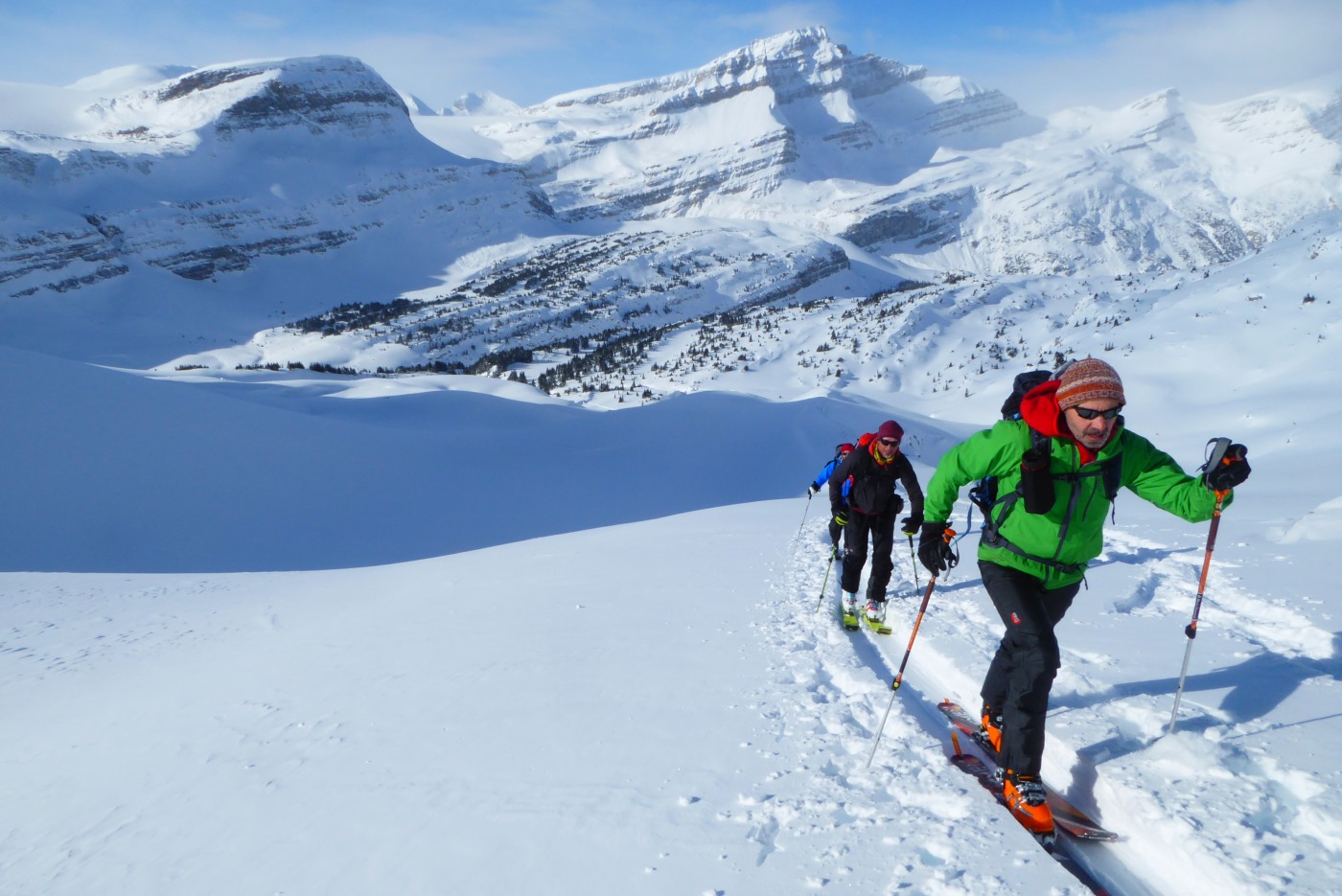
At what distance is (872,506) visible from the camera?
634 centimetres

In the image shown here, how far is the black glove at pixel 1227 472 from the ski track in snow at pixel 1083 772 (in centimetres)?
137

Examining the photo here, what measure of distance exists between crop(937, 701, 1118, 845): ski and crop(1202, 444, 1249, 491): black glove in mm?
1718

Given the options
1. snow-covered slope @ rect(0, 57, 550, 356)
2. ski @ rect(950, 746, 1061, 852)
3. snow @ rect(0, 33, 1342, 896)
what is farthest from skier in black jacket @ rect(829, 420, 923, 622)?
snow-covered slope @ rect(0, 57, 550, 356)

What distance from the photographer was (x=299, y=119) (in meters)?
130

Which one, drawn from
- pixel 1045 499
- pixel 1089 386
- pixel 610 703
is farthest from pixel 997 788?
pixel 610 703

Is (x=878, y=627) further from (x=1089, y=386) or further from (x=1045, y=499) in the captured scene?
(x=1089, y=386)

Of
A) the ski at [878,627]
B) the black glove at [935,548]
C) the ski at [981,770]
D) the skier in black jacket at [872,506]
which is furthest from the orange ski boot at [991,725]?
the skier in black jacket at [872,506]

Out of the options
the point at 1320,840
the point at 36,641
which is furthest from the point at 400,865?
the point at 36,641

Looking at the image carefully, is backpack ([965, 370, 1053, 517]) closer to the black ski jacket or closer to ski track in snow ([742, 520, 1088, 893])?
ski track in snow ([742, 520, 1088, 893])

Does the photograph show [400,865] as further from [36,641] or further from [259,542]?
[259,542]

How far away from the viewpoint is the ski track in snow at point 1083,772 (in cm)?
293

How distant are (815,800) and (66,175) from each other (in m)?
135

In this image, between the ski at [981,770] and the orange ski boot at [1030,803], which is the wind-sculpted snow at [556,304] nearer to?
the ski at [981,770]

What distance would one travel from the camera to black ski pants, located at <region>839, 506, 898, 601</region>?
6.45 meters
